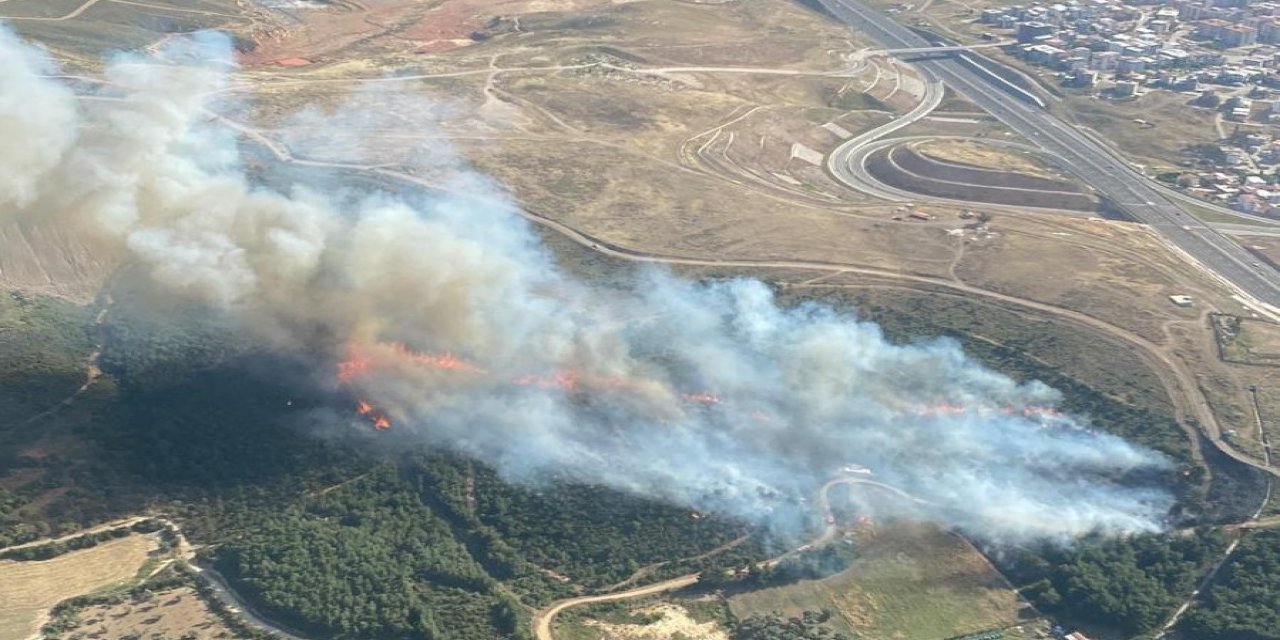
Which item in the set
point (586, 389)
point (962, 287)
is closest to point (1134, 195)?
point (962, 287)

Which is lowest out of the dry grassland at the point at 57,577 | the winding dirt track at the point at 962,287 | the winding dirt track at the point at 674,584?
the winding dirt track at the point at 674,584

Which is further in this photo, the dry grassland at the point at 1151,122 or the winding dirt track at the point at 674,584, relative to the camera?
the dry grassland at the point at 1151,122

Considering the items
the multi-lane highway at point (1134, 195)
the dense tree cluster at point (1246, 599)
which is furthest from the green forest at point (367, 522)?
the multi-lane highway at point (1134, 195)

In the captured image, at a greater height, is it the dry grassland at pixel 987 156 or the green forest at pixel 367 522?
the dry grassland at pixel 987 156

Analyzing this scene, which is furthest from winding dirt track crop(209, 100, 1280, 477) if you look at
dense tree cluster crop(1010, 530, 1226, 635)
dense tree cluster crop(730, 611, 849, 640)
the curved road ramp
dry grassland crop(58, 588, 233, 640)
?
dry grassland crop(58, 588, 233, 640)

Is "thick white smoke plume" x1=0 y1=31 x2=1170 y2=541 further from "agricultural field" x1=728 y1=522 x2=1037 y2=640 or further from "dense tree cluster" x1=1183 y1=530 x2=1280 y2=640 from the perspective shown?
"dense tree cluster" x1=1183 y1=530 x2=1280 y2=640

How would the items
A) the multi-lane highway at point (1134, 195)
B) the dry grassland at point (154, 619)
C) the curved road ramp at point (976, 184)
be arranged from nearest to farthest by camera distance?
the dry grassland at point (154, 619) → the multi-lane highway at point (1134, 195) → the curved road ramp at point (976, 184)

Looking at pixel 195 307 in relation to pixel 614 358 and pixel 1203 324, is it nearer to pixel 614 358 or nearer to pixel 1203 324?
pixel 614 358

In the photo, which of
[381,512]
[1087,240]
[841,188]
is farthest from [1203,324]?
[381,512]

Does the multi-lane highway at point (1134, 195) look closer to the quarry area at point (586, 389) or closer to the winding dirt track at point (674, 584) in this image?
the quarry area at point (586, 389)
